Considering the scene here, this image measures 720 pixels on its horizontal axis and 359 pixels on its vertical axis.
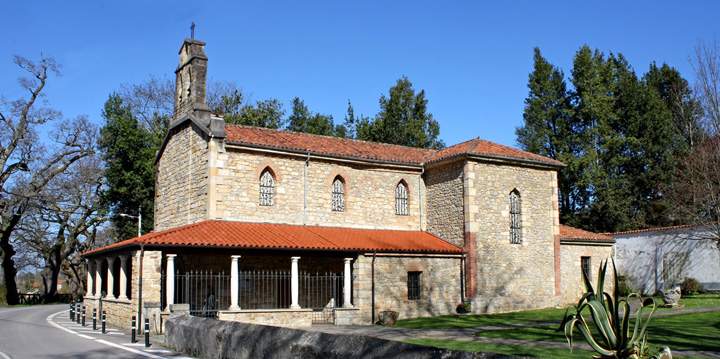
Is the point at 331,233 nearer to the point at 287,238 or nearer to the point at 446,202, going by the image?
the point at 287,238

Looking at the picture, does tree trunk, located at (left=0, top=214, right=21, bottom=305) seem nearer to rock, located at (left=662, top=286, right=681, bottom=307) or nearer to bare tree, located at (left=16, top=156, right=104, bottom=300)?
bare tree, located at (left=16, top=156, right=104, bottom=300)

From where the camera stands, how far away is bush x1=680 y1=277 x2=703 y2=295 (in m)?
32.5

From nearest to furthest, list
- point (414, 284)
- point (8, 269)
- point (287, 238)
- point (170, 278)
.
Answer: point (170, 278), point (287, 238), point (414, 284), point (8, 269)

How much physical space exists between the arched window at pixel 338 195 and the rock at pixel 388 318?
17.5ft

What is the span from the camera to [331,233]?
26.4 metres

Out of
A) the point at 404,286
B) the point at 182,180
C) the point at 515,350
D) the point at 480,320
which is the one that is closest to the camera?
the point at 515,350

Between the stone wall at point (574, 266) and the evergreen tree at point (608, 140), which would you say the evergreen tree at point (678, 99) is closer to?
the evergreen tree at point (608, 140)

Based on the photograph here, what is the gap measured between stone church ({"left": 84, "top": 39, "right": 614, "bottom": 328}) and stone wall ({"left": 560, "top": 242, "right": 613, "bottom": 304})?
0.25 feet

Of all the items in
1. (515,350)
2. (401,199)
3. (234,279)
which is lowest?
(515,350)

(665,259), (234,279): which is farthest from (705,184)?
(234,279)

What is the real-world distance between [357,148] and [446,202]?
4646mm

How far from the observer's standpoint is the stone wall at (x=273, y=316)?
22062mm

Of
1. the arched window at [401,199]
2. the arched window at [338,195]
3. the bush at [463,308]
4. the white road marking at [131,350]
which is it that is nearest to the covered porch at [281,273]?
the bush at [463,308]

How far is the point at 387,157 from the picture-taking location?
29.4 metres
